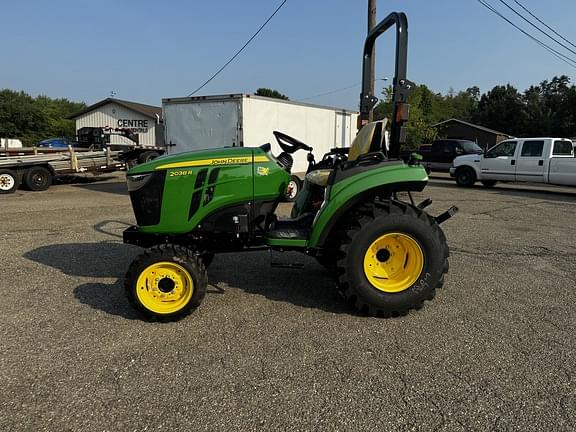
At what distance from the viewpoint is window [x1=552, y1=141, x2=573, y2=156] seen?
12.0 m

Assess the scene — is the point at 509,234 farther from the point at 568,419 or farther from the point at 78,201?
the point at 78,201

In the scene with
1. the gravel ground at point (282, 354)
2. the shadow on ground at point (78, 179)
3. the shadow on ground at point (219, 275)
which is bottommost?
the gravel ground at point (282, 354)

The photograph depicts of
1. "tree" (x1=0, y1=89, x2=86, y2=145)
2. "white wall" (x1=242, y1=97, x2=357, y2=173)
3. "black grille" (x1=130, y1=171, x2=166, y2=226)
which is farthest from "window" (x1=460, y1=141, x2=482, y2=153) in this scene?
"tree" (x1=0, y1=89, x2=86, y2=145)

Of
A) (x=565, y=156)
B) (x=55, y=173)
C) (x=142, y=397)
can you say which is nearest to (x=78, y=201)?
(x=55, y=173)

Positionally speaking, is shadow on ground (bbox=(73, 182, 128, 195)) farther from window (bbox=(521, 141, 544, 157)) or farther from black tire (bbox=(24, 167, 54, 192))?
window (bbox=(521, 141, 544, 157))

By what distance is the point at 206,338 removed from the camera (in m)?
3.07

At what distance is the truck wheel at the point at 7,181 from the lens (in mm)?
11180

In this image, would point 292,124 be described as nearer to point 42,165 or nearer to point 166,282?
point 42,165

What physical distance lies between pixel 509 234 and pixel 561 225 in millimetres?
1543

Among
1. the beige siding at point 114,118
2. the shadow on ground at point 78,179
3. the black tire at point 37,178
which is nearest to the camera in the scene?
the black tire at point 37,178

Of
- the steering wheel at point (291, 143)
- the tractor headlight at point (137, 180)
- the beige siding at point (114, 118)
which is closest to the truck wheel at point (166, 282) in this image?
the tractor headlight at point (137, 180)

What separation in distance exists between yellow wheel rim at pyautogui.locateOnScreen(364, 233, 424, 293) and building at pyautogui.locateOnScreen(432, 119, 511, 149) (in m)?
46.4

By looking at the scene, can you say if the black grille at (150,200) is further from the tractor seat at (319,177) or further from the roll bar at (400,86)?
the roll bar at (400,86)

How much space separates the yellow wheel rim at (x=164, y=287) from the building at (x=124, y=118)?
30318mm
